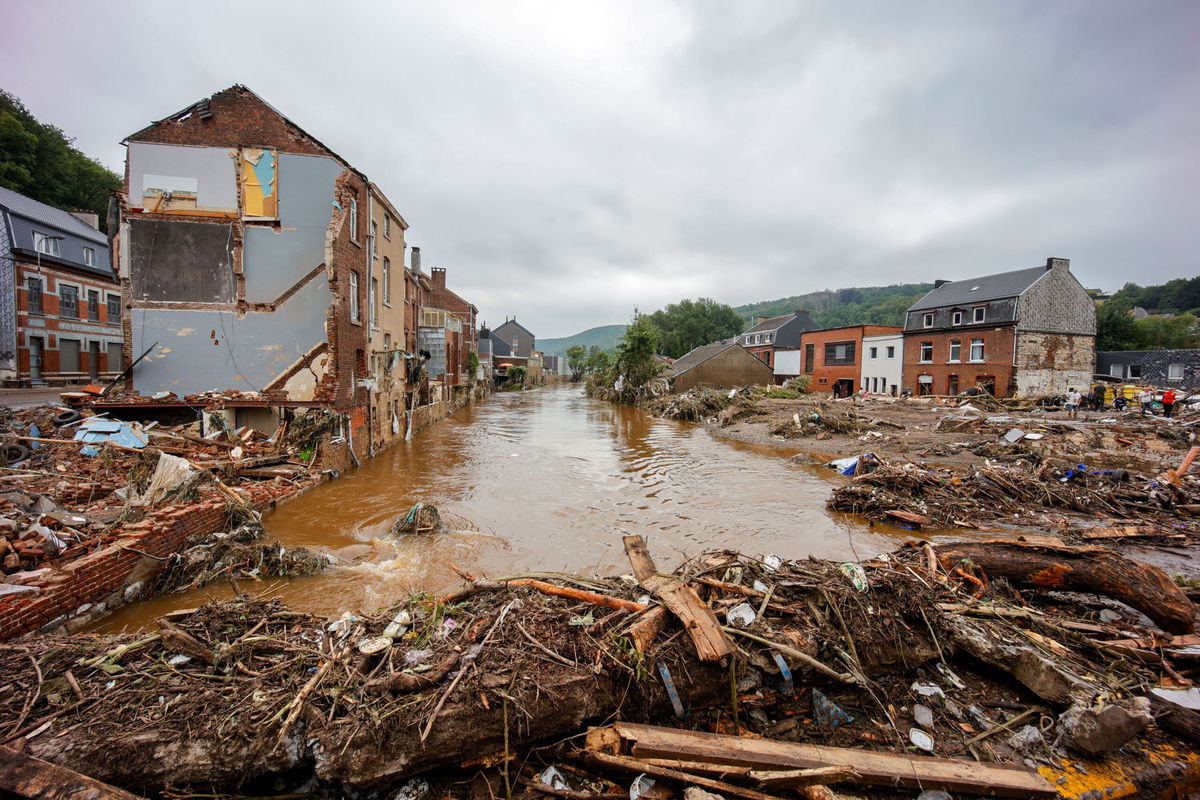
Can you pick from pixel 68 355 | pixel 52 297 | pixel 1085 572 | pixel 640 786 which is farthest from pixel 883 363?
pixel 68 355

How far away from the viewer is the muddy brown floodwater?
7625 millimetres

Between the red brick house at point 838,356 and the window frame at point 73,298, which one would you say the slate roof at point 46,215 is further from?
the red brick house at point 838,356

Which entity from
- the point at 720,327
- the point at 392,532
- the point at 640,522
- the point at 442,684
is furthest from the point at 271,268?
the point at 720,327

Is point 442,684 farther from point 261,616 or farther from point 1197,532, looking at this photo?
point 1197,532

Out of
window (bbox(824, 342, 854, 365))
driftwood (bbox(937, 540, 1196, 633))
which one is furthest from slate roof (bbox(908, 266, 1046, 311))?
driftwood (bbox(937, 540, 1196, 633))

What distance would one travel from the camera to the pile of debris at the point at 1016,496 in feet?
33.6

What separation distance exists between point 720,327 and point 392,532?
73785 millimetres

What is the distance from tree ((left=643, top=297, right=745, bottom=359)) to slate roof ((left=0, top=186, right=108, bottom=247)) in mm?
61985

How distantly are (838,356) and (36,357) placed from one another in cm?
5524

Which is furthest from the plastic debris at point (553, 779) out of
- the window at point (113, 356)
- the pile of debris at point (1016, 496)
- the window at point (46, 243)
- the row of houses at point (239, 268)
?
the window at point (113, 356)

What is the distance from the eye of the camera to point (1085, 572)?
5395 millimetres

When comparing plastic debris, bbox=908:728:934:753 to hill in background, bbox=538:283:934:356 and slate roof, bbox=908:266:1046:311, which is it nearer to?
slate roof, bbox=908:266:1046:311

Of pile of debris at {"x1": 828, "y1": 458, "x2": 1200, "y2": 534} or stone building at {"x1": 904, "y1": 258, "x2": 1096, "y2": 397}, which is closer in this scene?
pile of debris at {"x1": 828, "y1": 458, "x2": 1200, "y2": 534}

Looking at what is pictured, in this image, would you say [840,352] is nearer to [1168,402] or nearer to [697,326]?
[1168,402]
